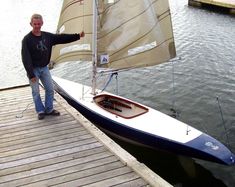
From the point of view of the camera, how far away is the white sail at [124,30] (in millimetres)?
12078

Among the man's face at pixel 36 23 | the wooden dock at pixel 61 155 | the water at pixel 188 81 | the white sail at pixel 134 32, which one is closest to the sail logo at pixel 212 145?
the water at pixel 188 81

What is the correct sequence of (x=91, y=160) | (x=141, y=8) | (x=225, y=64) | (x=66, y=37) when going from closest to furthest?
(x=91, y=160)
(x=66, y=37)
(x=141, y=8)
(x=225, y=64)

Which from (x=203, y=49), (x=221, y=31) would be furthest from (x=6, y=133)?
(x=221, y=31)

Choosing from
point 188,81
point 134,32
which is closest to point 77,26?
point 134,32

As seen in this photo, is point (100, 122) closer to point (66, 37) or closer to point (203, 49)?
point (66, 37)

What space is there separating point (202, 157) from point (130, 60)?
4.08m

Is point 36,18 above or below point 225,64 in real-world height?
above

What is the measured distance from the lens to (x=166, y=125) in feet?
36.7

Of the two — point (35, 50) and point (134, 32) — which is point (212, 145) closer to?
point (134, 32)

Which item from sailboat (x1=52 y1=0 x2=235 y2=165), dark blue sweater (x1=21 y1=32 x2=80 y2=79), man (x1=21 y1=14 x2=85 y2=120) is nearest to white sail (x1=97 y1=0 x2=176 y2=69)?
sailboat (x1=52 y1=0 x2=235 y2=165)

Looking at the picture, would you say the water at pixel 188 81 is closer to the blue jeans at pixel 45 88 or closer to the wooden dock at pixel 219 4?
the wooden dock at pixel 219 4

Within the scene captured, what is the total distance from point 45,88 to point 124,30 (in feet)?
11.1

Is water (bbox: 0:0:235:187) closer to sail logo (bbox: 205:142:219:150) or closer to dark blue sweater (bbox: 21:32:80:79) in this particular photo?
sail logo (bbox: 205:142:219:150)

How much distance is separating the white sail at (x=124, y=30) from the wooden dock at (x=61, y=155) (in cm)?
255
